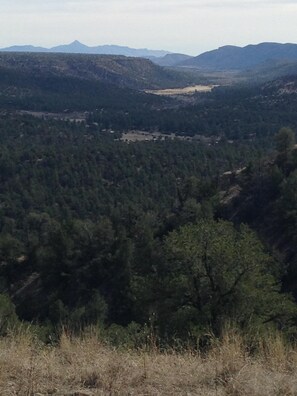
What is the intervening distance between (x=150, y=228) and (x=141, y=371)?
31384mm

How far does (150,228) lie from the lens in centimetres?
3772

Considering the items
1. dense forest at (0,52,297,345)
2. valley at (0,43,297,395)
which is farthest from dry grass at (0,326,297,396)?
dense forest at (0,52,297,345)

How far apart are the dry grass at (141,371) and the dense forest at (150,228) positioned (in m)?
1.28

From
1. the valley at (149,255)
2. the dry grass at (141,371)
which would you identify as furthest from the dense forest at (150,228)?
the dry grass at (141,371)

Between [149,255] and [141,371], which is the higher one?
[141,371]

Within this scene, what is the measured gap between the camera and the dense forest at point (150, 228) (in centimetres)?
1276

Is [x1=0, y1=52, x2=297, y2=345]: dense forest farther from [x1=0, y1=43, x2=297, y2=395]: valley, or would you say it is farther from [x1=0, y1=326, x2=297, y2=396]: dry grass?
[x1=0, y1=326, x2=297, y2=396]: dry grass

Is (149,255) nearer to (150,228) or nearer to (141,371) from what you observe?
(141,371)

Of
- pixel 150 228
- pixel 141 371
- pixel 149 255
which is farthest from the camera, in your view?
pixel 150 228

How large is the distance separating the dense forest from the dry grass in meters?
1.28

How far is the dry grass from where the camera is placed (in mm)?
5898

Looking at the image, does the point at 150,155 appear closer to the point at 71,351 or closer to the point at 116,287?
Result: the point at 116,287

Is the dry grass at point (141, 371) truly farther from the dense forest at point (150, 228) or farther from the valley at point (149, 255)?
the dense forest at point (150, 228)

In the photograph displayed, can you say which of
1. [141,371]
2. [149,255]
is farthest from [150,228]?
[141,371]
